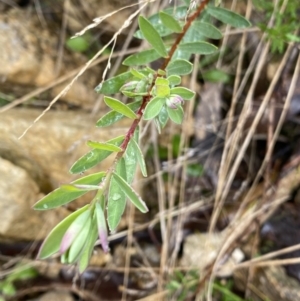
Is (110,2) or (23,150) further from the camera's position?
(110,2)

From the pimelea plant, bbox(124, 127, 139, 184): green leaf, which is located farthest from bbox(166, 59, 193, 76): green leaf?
bbox(124, 127, 139, 184): green leaf

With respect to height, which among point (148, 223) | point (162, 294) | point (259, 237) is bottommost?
point (162, 294)

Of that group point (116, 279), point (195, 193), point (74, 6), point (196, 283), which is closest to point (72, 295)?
point (116, 279)

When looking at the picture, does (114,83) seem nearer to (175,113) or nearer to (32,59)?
(175,113)

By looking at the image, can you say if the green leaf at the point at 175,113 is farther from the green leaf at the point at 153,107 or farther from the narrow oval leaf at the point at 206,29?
the narrow oval leaf at the point at 206,29

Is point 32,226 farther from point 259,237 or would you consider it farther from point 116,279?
point 259,237

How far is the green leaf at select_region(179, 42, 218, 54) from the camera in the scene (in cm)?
95

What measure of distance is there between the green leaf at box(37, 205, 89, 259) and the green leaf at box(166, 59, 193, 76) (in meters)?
0.38

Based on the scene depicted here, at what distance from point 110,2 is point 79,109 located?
419mm

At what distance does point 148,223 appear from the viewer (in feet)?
5.04

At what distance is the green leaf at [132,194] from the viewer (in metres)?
0.69

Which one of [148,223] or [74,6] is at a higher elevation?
[74,6]

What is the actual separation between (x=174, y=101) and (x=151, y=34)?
18cm

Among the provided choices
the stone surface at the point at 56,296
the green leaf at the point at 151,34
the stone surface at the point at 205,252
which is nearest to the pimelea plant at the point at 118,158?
the green leaf at the point at 151,34
